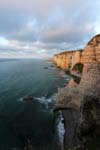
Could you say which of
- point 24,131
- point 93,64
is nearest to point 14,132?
point 24,131

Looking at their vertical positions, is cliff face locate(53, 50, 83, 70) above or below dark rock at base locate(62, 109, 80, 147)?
above

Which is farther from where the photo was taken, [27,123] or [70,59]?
[70,59]

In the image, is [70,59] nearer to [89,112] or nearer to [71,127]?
[71,127]

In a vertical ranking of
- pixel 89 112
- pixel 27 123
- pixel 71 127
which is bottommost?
pixel 27 123

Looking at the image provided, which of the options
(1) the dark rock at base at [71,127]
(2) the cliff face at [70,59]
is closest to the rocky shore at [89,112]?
(1) the dark rock at base at [71,127]

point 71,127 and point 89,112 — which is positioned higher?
point 89,112

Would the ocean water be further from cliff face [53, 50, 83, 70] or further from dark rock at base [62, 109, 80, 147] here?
cliff face [53, 50, 83, 70]

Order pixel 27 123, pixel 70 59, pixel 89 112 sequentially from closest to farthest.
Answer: pixel 89 112, pixel 27 123, pixel 70 59

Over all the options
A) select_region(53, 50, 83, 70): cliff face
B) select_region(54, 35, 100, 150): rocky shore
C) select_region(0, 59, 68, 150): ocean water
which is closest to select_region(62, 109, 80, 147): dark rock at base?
select_region(54, 35, 100, 150): rocky shore

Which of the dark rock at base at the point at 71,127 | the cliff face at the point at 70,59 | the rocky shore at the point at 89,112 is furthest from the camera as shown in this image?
the cliff face at the point at 70,59


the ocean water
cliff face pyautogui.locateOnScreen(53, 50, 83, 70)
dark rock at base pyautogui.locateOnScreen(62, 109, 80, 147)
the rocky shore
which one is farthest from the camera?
cliff face pyautogui.locateOnScreen(53, 50, 83, 70)

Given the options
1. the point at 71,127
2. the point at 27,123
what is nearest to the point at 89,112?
the point at 71,127

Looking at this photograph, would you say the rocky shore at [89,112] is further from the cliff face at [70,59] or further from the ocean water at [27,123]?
the cliff face at [70,59]
